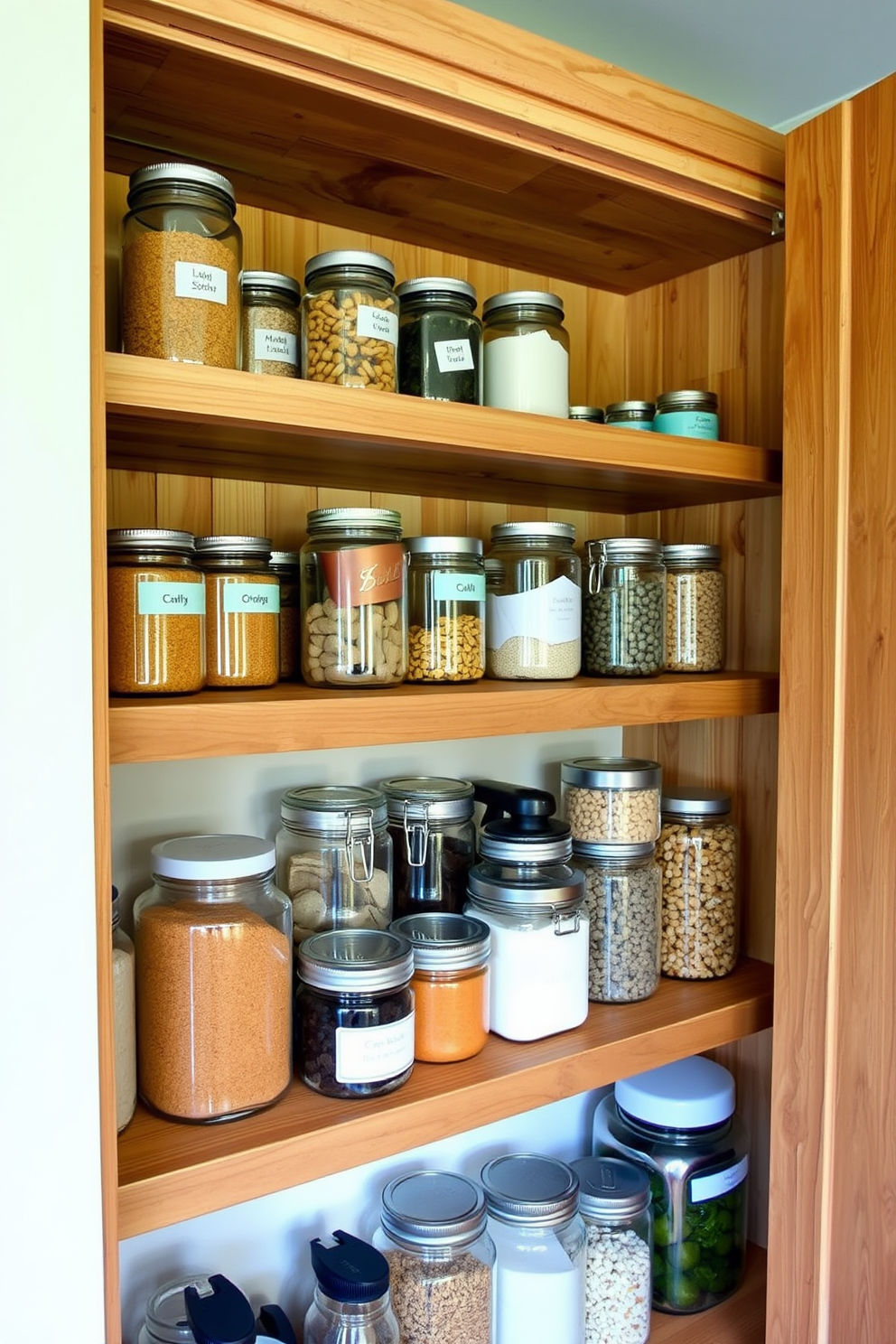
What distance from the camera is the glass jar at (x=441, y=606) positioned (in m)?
1.11

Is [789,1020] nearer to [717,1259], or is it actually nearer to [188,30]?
[717,1259]

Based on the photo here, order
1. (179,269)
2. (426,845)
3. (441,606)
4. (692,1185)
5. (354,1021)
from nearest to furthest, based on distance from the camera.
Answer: (179,269), (354,1021), (441,606), (426,845), (692,1185)

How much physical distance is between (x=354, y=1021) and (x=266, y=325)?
0.69 m

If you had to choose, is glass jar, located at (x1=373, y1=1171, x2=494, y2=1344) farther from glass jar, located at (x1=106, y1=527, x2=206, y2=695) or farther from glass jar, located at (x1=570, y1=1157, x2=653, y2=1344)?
glass jar, located at (x1=106, y1=527, x2=206, y2=695)

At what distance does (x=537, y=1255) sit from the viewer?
1.22 meters

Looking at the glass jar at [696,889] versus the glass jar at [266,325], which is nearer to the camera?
the glass jar at [266,325]

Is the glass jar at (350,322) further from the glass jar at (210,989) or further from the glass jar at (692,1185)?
the glass jar at (692,1185)

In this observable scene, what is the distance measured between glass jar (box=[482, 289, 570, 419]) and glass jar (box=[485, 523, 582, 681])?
147 mm

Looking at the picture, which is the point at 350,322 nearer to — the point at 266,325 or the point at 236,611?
the point at 266,325

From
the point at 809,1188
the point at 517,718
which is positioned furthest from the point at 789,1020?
the point at 517,718

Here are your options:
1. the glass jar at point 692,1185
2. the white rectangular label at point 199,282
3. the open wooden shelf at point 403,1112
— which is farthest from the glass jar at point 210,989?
the glass jar at point 692,1185

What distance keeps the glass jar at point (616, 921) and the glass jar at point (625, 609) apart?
0.23m

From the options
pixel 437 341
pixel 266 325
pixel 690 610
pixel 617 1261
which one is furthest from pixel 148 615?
pixel 617 1261

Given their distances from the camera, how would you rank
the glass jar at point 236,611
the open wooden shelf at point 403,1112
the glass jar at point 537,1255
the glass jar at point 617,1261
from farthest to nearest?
1. the glass jar at point 617,1261
2. the glass jar at point 537,1255
3. the glass jar at point 236,611
4. the open wooden shelf at point 403,1112
